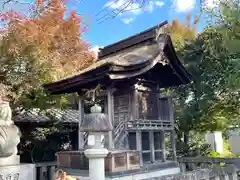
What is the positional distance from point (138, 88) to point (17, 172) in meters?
4.99

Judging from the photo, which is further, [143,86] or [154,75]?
[154,75]

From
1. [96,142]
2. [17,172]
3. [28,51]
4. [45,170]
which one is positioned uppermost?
[28,51]

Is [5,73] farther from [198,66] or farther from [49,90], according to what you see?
[198,66]

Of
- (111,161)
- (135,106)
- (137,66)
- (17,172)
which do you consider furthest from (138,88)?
(17,172)

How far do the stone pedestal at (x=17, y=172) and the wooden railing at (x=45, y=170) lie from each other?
169 inches

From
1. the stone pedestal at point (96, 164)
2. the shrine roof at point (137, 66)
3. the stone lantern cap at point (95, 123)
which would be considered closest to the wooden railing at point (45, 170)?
the shrine roof at point (137, 66)

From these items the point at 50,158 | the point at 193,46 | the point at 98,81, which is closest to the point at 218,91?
the point at 193,46

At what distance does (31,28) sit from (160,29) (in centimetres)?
447

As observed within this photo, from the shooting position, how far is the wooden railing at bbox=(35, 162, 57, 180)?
10.2 m

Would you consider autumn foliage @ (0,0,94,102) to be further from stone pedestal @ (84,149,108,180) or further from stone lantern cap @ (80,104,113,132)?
stone pedestal @ (84,149,108,180)

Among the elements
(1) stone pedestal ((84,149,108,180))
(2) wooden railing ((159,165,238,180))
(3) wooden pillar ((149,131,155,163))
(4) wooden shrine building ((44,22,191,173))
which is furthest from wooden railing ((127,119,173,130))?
(1) stone pedestal ((84,149,108,180))

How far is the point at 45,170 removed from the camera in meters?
10.4

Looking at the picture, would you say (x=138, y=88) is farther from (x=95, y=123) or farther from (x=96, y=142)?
(x=96, y=142)

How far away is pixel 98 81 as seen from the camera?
897 centimetres
